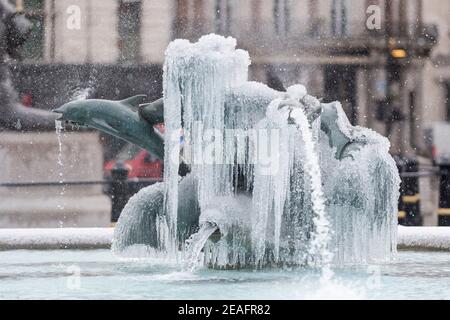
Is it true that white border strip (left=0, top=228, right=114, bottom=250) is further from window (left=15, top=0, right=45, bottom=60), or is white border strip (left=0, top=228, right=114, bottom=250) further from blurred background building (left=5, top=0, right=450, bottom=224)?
window (left=15, top=0, right=45, bottom=60)

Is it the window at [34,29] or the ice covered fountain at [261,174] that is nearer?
the ice covered fountain at [261,174]

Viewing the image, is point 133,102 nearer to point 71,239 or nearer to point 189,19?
point 71,239

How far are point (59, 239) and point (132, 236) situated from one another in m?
1.78

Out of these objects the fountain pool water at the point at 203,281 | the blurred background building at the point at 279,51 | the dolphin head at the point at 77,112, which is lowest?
the fountain pool water at the point at 203,281

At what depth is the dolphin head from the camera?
997 centimetres

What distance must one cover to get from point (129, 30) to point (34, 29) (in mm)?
3015

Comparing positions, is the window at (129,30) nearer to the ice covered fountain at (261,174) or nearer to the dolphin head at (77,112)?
the dolphin head at (77,112)

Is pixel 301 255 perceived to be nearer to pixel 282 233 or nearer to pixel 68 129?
pixel 282 233

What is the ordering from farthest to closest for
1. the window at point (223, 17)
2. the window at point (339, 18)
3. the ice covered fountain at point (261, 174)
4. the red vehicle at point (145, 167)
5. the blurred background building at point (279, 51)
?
the window at point (223, 17)
the window at point (339, 18)
the blurred background building at point (279, 51)
the red vehicle at point (145, 167)
the ice covered fountain at point (261, 174)

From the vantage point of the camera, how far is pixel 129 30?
3509 centimetres

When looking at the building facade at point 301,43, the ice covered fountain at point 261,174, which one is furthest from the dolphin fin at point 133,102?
the building facade at point 301,43

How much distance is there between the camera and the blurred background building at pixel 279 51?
33.8 metres

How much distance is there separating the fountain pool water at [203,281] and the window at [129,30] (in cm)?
2444

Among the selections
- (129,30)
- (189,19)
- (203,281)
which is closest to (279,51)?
(189,19)
